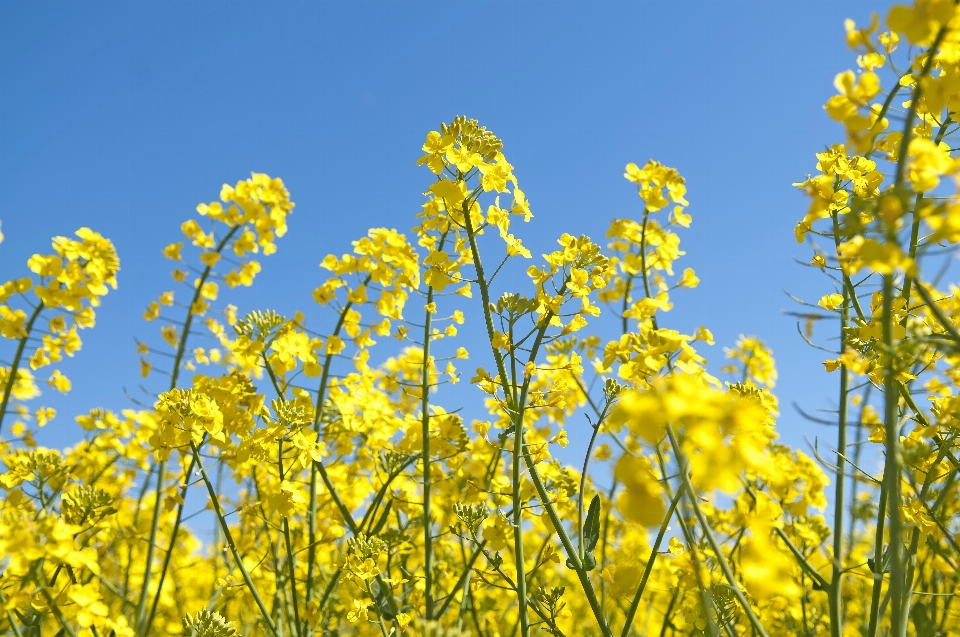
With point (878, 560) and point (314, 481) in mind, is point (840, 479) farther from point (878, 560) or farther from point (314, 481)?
point (314, 481)

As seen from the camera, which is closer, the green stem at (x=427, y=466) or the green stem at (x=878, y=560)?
the green stem at (x=878, y=560)

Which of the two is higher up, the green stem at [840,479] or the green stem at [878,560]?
the green stem at [840,479]

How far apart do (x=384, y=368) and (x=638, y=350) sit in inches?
99.1

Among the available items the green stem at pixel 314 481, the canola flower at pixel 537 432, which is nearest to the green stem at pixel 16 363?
the canola flower at pixel 537 432

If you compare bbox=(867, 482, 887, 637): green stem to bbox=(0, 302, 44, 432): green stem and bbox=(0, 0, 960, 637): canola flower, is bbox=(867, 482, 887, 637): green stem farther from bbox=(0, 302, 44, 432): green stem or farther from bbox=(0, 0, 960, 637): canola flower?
bbox=(0, 302, 44, 432): green stem

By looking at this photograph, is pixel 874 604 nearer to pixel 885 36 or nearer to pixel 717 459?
pixel 717 459

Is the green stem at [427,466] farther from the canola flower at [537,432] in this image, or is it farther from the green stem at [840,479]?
the green stem at [840,479]

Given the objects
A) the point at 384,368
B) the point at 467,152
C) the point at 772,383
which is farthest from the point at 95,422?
the point at 772,383

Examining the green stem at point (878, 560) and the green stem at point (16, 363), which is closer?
the green stem at point (878, 560)

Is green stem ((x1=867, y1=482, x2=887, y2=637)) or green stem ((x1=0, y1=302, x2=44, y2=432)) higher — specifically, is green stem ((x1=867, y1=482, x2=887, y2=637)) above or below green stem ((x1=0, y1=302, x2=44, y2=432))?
below

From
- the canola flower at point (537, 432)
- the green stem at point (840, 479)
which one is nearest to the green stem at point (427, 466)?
the canola flower at point (537, 432)

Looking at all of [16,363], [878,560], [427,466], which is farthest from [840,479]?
[16,363]

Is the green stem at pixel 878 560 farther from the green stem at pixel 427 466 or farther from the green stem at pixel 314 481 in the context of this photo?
the green stem at pixel 314 481

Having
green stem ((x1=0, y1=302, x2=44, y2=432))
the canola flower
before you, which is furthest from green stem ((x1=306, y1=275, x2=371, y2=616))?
green stem ((x1=0, y1=302, x2=44, y2=432))
